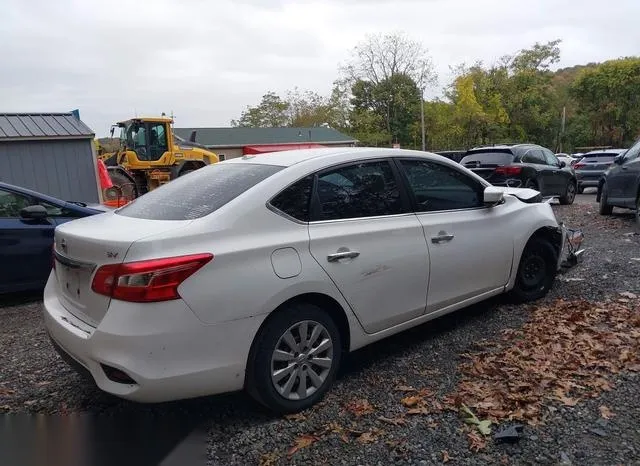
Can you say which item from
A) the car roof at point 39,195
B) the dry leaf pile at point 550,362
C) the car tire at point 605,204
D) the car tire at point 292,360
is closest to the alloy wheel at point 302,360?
the car tire at point 292,360

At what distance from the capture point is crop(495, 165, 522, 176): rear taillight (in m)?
11.7

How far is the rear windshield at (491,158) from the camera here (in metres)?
11.9

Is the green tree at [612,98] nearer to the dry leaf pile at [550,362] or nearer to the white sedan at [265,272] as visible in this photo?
the dry leaf pile at [550,362]

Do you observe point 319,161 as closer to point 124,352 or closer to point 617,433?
point 124,352

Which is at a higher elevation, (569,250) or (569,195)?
(569,250)

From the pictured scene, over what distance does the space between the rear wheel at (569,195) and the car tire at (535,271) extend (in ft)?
31.0

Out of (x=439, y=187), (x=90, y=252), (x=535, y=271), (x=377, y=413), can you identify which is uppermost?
(x=439, y=187)

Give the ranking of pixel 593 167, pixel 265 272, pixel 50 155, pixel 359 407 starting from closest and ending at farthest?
1. pixel 265 272
2. pixel 359 407
3. pixel 50 155
4. pixel 593 167

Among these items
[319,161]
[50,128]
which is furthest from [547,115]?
[319,161]

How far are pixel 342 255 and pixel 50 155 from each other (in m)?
10.1

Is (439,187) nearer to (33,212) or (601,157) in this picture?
(33,212)

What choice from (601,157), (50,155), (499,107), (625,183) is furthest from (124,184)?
(499,107)

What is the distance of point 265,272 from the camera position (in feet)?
9.17

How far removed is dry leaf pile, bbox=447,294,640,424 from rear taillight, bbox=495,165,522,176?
7533 mm
